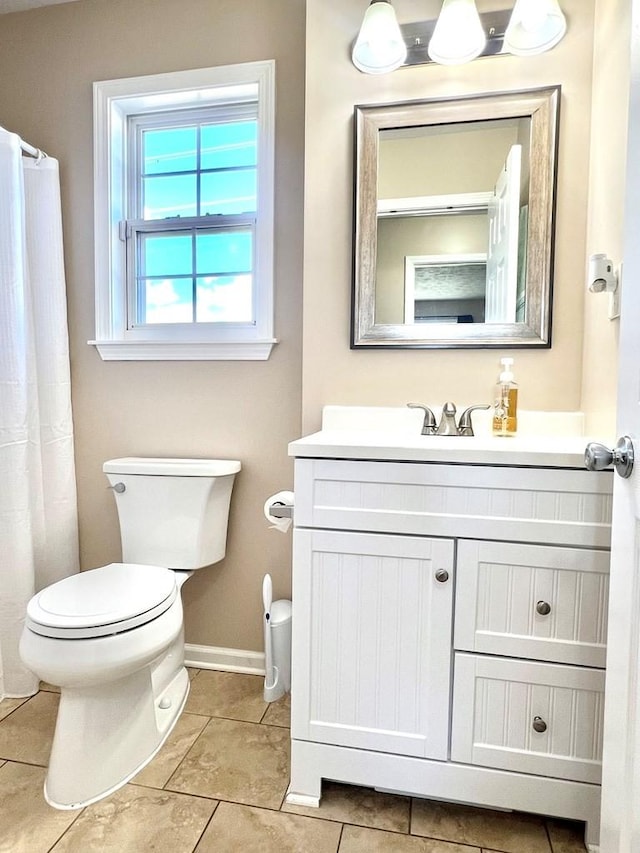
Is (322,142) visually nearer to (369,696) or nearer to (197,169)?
(197,169)

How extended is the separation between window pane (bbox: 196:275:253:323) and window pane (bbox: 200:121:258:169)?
0.42 metres

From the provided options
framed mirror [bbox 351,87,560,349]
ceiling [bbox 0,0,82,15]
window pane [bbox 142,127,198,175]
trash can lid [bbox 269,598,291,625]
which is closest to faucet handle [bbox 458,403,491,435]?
framed mirror [bbox 351,87,560,349]

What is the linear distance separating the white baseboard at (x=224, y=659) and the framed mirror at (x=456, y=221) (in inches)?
47.6

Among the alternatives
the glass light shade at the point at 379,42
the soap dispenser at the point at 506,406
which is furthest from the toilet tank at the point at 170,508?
the glass light shade at the point at 379,42

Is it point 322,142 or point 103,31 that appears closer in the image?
point 322,142

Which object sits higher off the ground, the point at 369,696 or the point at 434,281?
the point at 434,281

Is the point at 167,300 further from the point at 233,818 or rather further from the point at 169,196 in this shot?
the point at 233,818

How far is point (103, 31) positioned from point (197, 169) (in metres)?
0.58

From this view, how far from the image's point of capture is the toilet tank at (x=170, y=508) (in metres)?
1.73

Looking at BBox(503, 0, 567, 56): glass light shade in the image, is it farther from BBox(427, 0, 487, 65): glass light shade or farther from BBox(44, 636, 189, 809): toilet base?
BBox(44, 636, 189, 809): toilet base

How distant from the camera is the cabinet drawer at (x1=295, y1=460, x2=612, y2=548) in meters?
1.14

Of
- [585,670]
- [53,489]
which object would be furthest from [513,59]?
[53,489]

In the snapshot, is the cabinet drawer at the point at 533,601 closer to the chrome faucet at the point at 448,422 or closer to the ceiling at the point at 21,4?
the chrome faucet at the point at 448,422

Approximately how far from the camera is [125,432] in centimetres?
197
